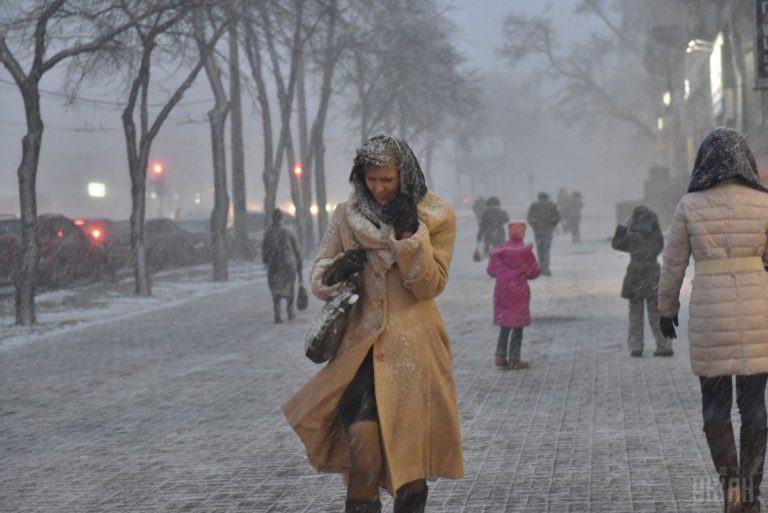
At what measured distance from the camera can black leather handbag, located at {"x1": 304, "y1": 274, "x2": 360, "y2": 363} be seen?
14.6 ft

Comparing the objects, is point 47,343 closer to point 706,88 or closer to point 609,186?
point 706,88

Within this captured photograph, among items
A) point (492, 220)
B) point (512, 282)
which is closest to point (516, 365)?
point (512, 282)

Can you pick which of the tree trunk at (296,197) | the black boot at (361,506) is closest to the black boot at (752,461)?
the black boot at (361,506)

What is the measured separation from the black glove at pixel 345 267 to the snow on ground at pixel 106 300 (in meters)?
10.9

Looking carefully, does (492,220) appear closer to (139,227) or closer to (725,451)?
(139,227)

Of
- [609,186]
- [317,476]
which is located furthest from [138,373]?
[609,186]

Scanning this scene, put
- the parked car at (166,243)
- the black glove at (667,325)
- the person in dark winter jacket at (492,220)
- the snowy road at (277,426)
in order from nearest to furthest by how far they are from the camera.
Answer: the black glove at (667,325) < the snowy road at (277,426) < the person in dark winter jacket at (492,220) < the parked car at (166,243)

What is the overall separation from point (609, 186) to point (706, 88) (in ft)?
226

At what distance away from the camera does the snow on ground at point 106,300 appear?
55.6 ft

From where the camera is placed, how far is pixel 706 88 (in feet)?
137

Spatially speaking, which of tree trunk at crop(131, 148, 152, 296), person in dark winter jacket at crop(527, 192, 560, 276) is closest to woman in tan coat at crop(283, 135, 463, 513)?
tree trunk at crop(131, 148, 152, 296)

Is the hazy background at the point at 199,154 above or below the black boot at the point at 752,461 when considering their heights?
above

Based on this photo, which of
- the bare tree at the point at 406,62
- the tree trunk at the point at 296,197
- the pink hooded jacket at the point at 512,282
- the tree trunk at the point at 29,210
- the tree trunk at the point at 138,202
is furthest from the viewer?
the bare tree at the point at 406,62

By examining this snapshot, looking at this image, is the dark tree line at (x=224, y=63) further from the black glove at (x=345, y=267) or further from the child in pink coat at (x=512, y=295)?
the black glove at (x=345, y=267)
